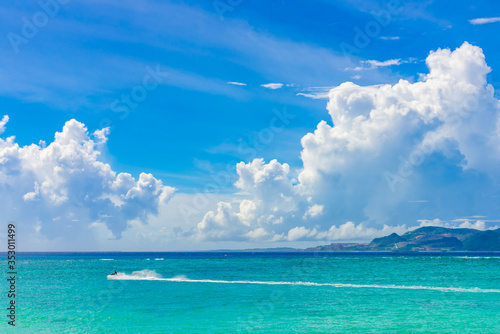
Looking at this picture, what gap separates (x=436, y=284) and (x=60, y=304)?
52737 millimetres

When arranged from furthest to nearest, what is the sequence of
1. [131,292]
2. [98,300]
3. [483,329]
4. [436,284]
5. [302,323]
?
[436,284], [131,292], [98,300], [302,323], [483,329]

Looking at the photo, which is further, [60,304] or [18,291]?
[18,291]

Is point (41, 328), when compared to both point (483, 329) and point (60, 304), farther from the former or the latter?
point (483, 329)

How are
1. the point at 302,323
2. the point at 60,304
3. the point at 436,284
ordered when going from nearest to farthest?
1. the point at 302,323
2. the point at 60,304
3. the point at 436,284

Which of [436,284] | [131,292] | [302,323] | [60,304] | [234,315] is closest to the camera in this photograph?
[302,323]

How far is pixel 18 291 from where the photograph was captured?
206ft

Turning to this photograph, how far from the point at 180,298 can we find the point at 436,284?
129 ft

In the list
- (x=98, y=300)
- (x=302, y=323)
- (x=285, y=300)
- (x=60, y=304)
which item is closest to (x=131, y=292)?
(x=98, y=300)

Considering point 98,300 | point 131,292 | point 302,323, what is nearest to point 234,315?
point 302,323

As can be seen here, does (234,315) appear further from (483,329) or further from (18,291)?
(18,291)

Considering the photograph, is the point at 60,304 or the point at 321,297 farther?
the point at 321,297

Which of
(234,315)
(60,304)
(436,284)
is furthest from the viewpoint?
(436,284)

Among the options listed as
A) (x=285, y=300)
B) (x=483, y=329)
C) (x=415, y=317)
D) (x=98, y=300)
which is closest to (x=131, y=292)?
(x=98, y=300)

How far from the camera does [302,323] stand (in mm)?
37406
